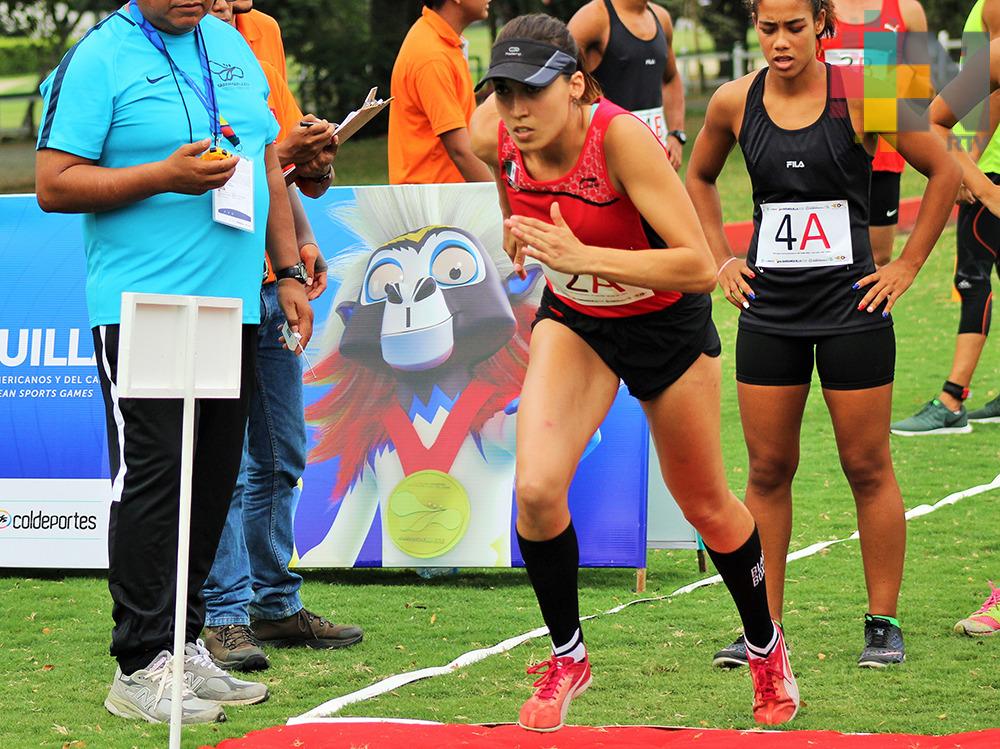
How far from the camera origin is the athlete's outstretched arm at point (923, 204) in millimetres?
4734

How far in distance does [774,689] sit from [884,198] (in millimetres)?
3143

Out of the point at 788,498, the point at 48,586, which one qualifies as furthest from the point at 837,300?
the point at 48,586

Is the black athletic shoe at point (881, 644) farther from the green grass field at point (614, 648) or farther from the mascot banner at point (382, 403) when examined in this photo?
the mascot banner at point (382, 403)

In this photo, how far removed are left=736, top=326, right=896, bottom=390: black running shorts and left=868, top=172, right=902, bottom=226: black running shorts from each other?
2.14 m

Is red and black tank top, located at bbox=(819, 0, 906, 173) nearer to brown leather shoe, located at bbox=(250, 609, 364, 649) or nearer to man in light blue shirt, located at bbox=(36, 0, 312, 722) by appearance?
man in light blue shirt, located at bbox=(36, 0, 312, 722)

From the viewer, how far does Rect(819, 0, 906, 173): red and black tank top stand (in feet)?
15.7

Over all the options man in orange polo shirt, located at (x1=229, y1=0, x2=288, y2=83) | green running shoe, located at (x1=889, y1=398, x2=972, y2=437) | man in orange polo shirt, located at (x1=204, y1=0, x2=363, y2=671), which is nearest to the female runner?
man in orange polo shirt, located at (x1=204, y1=0, x2=363, y2=671)

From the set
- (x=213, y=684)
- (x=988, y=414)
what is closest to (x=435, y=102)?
(x=213, y=684)

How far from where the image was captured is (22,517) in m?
6.24

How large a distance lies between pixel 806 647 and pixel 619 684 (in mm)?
740

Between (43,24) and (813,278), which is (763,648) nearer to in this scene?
(813,278)

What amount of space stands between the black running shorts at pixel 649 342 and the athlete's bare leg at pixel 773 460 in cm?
67

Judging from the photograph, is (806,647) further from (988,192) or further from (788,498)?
(988,192)

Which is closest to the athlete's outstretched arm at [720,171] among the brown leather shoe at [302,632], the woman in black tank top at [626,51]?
the brown leather shoe at [302,632]
